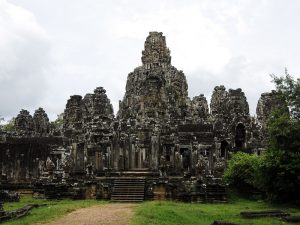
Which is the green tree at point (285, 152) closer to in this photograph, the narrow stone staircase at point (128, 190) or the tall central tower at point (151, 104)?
Result: the narrow stone staircase at point (128, 190)

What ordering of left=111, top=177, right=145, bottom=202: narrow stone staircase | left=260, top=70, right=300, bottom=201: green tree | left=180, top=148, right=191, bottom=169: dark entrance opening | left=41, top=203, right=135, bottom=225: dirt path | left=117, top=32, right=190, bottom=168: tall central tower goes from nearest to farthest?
left=41, top=203, right=135, bottom=225: dirt path, left=260, top=70, right=300, bottom=201: green tree, left=111, top=177, right=145, bottom=202: narrow stone staircase, left=117, top=32, right=190, bottom=168: tall central tower, left=180, top=148, right=191, bottom=169: dark entrance opening

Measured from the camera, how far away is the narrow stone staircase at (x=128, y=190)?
85.7 feet

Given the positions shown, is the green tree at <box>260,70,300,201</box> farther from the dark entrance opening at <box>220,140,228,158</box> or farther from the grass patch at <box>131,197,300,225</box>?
the dark entrance opening at <box>220,140,228,158</box>

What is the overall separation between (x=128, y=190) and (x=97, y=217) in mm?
8860

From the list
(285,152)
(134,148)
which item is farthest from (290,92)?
(134,148)

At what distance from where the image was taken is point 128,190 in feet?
88.5

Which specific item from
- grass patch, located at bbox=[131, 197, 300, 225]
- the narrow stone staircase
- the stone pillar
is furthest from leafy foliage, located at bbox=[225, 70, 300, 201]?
the stone pillar

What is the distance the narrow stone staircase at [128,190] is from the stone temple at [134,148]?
6cm

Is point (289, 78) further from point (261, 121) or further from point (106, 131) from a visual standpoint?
point (261, 121)

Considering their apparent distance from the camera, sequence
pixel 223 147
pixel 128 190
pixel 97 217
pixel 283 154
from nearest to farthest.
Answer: pixel 97 217, pixel 283 154, pixel 128 190, pixel 223 147

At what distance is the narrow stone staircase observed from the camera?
26109 millimetres

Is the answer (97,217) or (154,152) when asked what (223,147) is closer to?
(154,152)

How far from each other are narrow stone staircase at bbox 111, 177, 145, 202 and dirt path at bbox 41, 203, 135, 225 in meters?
4.91

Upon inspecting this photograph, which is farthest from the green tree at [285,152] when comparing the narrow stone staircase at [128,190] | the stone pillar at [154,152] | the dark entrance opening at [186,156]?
the dark entrance opening at [186,156]
